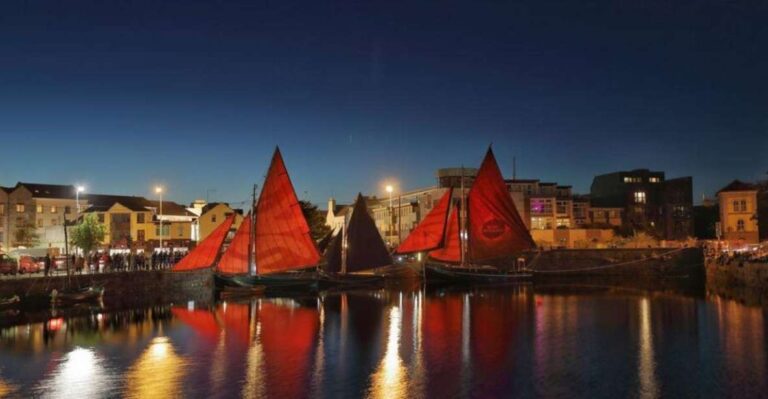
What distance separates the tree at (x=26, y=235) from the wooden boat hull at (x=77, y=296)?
47411mm

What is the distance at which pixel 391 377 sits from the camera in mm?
28656

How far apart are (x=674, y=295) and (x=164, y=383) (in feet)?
160

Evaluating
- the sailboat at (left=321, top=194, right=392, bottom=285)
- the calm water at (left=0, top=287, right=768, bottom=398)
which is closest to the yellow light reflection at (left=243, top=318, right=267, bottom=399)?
the calm water at (left=0, top=287, right=768, bottom=398)

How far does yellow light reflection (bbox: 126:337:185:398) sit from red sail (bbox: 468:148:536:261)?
43220mm

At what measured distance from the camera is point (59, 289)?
169 ft

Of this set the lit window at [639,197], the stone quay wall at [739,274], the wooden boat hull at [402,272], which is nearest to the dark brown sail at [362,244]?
the wooden boat hull at [402,272]

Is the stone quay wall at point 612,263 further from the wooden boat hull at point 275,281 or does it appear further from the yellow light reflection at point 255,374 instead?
the yellow light reflection at point 255,374

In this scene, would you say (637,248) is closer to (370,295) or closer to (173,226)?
(370,295)

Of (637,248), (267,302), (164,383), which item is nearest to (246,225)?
(267,302)

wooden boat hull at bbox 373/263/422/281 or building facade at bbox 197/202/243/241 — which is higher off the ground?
building facade at bbox 197/202/243/241

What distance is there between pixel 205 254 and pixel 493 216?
29.4 meters

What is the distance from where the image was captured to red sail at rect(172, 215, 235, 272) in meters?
61.2

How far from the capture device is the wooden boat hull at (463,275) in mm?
75125

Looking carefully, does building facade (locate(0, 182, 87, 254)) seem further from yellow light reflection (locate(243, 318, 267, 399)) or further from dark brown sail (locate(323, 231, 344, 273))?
yellow light reflection (locate(243, 318, 267, 399))
